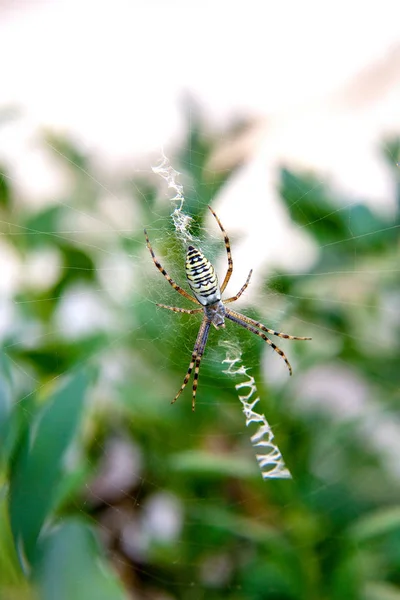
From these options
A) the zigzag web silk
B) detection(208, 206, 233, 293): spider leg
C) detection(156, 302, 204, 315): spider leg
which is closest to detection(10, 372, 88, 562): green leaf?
the zigzag web silk

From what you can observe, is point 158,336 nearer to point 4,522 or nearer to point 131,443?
point 131,443

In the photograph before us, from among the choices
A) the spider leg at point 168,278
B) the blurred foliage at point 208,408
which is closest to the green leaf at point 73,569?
the blurred foliage at point 208,408

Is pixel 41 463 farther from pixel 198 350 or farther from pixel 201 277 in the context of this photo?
pixel 198 350

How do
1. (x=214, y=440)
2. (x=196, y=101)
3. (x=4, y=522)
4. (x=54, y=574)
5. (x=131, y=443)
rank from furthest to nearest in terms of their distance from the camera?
(x=214, y=440), (x=131, y=443), (x=196, y=101), (x=4, y=522), (x=54, y=574)

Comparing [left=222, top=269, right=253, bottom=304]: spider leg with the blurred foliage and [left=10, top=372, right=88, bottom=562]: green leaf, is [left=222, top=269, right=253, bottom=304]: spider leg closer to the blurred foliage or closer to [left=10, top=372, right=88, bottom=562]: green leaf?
the blurred foliage

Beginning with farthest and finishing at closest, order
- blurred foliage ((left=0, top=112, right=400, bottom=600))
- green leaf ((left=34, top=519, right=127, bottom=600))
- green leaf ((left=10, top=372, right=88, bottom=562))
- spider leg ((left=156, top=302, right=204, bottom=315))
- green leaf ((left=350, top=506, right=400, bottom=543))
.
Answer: spider leg ((left=156, top=302, right=204, bottom=315)) → blurred foliage ((left=0, top=112, right=400, bottom=600)) → green leaf ((left=350, top=506, right=400, bottom=543)) → green leaf ((left=10, top=372, right=88, bottom=562)) → green leaf ((left=34, top=519, right=127, bottom=600))

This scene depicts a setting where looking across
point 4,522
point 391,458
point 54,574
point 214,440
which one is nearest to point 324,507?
point 391,458

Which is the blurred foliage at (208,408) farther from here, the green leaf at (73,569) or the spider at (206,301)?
the green leaf at (73,569)
